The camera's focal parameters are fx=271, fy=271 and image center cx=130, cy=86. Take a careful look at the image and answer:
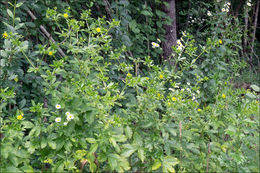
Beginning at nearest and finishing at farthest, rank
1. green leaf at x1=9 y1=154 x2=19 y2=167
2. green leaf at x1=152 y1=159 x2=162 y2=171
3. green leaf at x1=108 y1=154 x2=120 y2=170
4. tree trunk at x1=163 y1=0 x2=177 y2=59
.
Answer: green leaf at x1=9 y1=154 x2=19 y2=167
green leaf at x1=108 y1=154 x2=120 y2=170
green leaf at x1=152 y1=159 x2=162 y2=171
tree trunk at x1=163 y1=0 x2=177 y2=59

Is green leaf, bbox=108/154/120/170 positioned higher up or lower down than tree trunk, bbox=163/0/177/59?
lower down

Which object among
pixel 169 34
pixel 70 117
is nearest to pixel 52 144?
pixel 70 117

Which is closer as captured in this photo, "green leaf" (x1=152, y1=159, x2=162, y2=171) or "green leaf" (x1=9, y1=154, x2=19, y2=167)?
"green leaf" (x1=9, y1=154, x2=19, y2=167)

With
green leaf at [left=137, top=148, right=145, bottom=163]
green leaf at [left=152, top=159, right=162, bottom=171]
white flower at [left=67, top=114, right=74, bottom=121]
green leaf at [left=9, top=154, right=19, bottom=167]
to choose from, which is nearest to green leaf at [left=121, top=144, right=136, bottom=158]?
green leaf at [left=137, top=148, right=145, bottom=163]

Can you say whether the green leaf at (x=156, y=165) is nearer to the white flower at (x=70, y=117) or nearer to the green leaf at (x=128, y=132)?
the green leaf at (x=128, y=132)

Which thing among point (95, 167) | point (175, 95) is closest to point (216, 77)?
point (175, 95)

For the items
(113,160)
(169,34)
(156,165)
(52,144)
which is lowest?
(156,165)

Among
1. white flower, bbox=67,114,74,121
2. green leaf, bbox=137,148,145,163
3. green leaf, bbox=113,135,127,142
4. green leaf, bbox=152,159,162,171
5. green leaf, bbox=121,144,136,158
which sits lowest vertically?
green leaf, bbox=152,159,162,171

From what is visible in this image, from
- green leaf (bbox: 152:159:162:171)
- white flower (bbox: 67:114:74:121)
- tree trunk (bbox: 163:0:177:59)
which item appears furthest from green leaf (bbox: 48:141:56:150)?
tree trunk (bbox: 163:0:177:59)

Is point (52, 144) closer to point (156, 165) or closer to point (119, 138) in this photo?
point (119, 138)

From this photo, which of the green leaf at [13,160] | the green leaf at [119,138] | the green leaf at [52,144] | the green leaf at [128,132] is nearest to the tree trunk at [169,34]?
the green leaf at [128,132]

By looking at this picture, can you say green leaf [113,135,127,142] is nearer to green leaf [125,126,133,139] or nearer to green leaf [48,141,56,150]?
green leaf [125,126,133,139]

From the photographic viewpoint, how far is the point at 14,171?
5.03 ft

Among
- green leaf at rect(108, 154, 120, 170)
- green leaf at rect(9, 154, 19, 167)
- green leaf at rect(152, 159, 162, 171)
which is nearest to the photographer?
green leaf at rect(9, 154, 19, 167)
